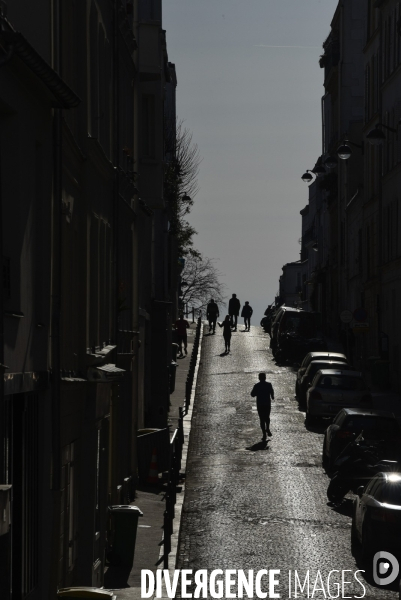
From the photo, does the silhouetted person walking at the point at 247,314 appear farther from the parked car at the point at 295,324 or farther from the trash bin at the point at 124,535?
the trash bin at the point at 124,535

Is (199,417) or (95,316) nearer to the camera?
(95,316)

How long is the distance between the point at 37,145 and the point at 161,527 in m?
10.1

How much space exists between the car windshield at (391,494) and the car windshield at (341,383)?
15.8 meters

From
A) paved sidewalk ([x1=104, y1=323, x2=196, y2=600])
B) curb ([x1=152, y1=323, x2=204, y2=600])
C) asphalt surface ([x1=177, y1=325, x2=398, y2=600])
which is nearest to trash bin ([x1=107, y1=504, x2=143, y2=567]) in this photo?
paved sidewalk ([x1=104, y1=323, x2=196, y2=600])

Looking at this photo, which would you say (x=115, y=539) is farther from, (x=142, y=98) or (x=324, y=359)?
(x=324, y=359)

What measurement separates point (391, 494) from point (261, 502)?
5.95 metres

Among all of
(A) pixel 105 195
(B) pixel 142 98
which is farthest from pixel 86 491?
Answer: (B) pixel 142 98

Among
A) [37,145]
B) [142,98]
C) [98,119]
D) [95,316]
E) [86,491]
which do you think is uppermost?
[142,98]

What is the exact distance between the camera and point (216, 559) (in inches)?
714

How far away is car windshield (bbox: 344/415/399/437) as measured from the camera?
25531 mm

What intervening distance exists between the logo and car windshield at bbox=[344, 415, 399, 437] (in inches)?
322

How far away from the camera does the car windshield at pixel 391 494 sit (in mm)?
17188

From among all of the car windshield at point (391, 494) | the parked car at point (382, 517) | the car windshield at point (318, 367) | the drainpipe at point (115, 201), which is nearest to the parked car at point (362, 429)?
the drainpipe at point (115, 201)

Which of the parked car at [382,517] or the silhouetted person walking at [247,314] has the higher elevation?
the silhouetted person walking at [247,314]
